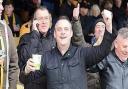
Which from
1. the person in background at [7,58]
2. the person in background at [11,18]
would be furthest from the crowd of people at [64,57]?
the person in background at [11,18]

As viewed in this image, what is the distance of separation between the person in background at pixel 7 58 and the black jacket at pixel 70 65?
174 millimetres

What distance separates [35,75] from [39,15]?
3.43ft

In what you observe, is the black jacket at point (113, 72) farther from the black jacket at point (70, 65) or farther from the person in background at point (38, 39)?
the person in background at point (38, 39)

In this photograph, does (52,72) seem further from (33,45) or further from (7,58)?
(33,45)

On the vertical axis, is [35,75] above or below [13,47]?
below

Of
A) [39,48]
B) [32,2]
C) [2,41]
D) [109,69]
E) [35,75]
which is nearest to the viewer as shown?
[2,41]

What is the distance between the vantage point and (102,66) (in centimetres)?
448

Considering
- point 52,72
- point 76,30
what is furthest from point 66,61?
point 76,30

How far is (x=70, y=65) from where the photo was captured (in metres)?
4.13

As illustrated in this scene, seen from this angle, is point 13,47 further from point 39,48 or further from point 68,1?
point 68,1

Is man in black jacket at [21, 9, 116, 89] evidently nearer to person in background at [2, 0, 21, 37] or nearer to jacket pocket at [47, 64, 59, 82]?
jacket pocket at [47, 64, 59, 82]

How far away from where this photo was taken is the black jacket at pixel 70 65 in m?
4.11

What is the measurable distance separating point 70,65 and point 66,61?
56 mm

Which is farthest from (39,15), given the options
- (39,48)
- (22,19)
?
(22,19)
